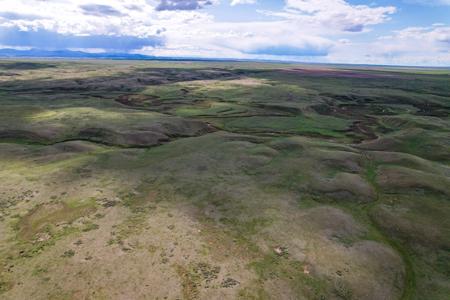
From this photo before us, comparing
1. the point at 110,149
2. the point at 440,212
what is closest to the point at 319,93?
the point at 110,149

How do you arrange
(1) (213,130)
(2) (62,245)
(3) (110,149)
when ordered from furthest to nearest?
(1) (213,130) < (3) (110,149) < (2) (62,245)

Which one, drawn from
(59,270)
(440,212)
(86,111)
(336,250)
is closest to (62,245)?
(59,270)

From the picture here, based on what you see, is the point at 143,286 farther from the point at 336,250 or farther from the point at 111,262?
the point at 336,250

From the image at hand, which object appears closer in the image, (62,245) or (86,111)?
(62,245)

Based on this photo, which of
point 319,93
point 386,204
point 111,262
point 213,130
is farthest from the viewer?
point 319,93

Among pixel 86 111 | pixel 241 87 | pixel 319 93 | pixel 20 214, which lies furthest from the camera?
pixel 241 87

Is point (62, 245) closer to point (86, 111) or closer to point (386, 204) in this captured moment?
point (386, 204)
